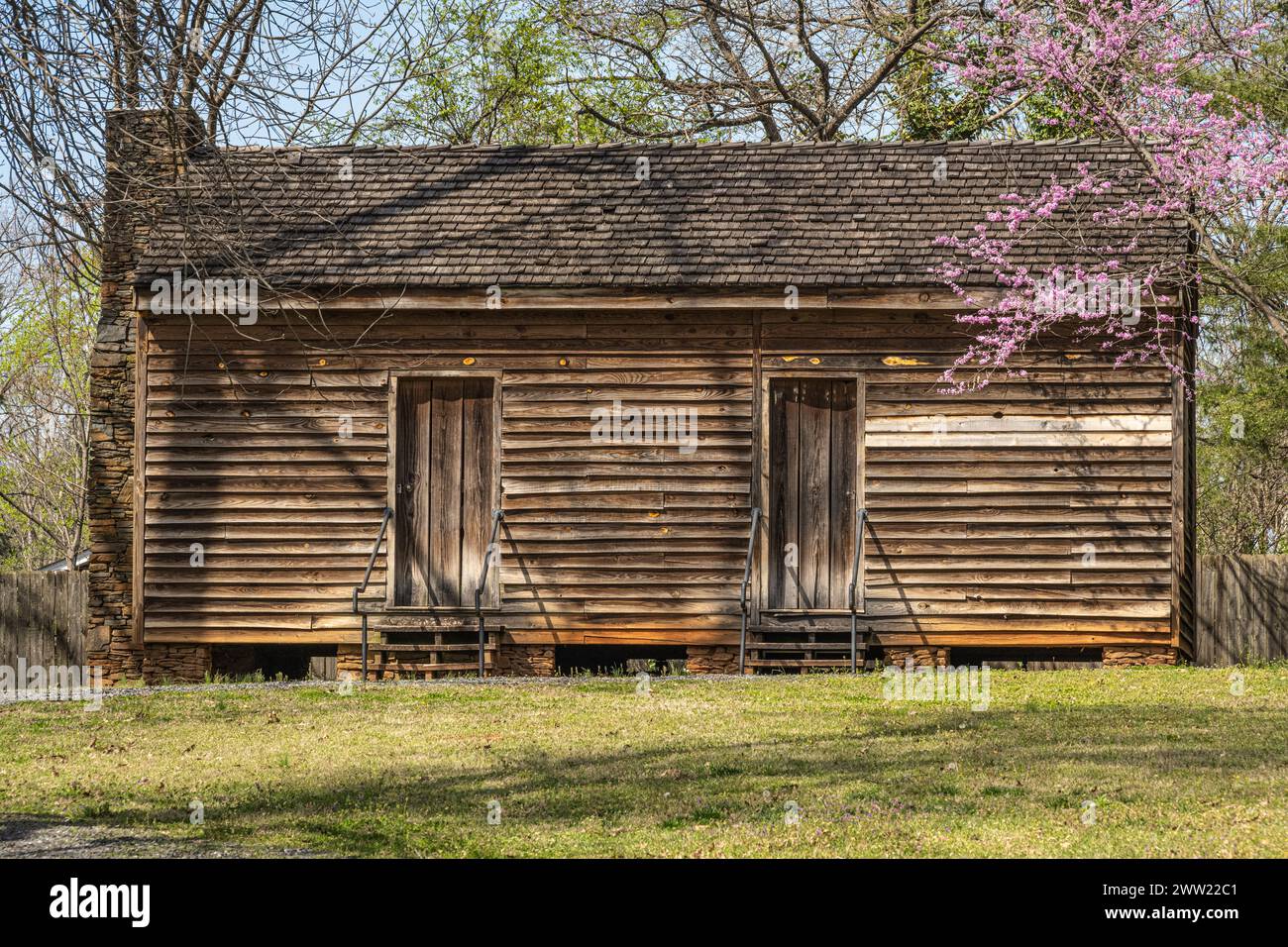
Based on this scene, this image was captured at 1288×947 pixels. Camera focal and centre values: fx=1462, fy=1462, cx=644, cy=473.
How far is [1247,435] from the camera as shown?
20.5 meters

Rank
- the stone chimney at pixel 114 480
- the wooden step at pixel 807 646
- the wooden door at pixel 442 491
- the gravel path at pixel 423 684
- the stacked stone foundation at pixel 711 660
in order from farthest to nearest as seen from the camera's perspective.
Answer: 1. the stone chimney at pixel 114 480
2. the wooden door at pixel 442 491
3. the stacked stone foundation at pixel 711 660
4. the wooden step at pixel 807 646
5. the gravel path at pixel 423 684

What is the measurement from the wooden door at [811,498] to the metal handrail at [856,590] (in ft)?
0.35

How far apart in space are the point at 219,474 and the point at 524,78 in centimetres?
1412

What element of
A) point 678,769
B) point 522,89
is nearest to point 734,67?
point 522,89

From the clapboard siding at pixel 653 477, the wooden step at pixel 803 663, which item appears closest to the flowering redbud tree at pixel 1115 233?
the clapboard siding at pixel 653 477

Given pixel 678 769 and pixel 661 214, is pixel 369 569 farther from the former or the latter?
pixel 678 769

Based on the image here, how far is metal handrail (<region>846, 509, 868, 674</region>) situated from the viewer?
1523 centimetres

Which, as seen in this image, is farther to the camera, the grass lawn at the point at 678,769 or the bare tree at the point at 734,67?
the bare tree at the point at 734,67

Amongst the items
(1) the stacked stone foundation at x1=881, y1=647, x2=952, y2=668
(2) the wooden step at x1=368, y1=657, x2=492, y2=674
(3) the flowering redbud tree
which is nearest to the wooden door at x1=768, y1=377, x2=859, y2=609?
(1) the stacked stone foundation at x1=881, y1=647, x2=952, y2=668

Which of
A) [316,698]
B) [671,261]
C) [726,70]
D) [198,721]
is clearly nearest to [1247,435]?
[671,261]

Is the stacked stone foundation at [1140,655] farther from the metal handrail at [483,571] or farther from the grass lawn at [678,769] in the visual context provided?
the metal handrail at [483,571]

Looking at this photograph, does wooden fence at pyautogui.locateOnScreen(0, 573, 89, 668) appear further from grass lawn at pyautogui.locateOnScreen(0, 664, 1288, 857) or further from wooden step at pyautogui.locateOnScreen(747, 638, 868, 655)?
wooden step at pyautogui.locateOnScreen(747, 638, 868, 655)

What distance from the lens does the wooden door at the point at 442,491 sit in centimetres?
1611
